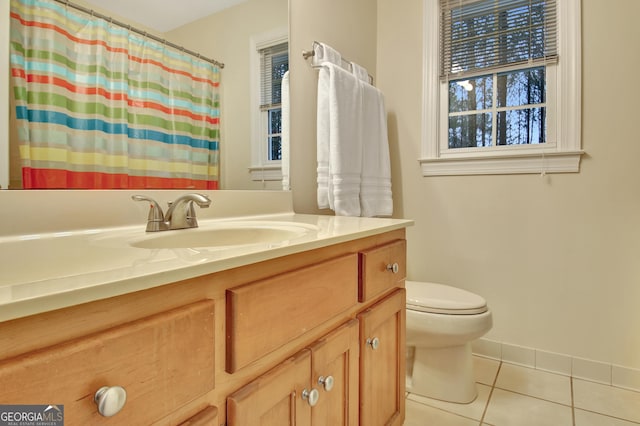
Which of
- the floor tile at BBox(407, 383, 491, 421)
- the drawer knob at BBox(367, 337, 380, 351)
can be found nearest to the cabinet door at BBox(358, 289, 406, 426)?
the drawer knob at BBox(367, 337, 380, 351)

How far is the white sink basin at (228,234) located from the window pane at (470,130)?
4.25 ft

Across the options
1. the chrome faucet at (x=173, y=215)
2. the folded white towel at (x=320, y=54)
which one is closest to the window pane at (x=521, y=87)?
the folded white towel at (x=320, y=54)

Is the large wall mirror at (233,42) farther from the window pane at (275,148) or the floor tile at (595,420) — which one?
the floor tile at (595,420)

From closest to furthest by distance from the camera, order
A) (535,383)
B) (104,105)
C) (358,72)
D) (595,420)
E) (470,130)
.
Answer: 1. (104,105)
2. (595,420)
3. (535,383)
4. (358,72)
5. (470,130)

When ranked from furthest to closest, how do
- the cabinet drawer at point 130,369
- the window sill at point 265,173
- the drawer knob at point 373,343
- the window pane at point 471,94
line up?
the window pane at point 471,94, the window sill at point 265,173, the drawer knob at point 373,343, the cabinet drawer at point 130,369

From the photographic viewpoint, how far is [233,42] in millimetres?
1311

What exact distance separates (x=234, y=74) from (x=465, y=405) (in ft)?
5.30

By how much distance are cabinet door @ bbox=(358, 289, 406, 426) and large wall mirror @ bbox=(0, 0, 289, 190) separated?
661mm

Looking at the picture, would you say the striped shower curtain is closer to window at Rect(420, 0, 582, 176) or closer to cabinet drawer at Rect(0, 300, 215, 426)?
cabinet drawer at Rect(0, 300, 215, 426)

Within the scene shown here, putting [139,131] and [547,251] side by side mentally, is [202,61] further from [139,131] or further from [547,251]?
[547,251]

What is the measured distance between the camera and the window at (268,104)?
141 centimetres

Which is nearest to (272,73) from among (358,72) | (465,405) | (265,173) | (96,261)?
(265,173)

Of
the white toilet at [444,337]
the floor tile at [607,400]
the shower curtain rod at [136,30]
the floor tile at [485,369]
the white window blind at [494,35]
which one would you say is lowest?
the floor tile at [607,400]

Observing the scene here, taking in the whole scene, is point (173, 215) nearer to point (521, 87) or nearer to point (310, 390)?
point (310, 390)
